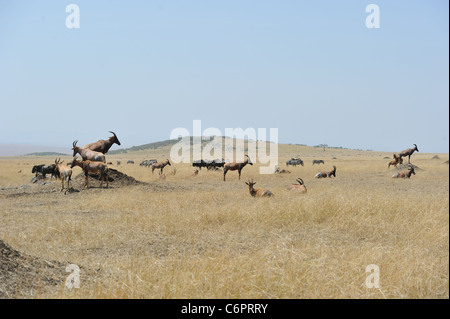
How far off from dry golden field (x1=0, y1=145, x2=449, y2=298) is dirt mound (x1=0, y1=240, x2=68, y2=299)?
0.13 feet

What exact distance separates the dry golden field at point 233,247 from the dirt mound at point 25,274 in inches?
1.5

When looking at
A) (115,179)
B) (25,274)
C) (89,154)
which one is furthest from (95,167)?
(25,274)

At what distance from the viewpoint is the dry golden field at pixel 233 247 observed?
4.81m

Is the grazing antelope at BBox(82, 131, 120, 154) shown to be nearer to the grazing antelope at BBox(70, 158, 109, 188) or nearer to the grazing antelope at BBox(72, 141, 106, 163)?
the grazing antelope at BBox(72, 141, 106, 163)

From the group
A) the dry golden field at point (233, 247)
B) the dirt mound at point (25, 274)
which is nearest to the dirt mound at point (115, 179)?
the dry golden field at point (233, 247)

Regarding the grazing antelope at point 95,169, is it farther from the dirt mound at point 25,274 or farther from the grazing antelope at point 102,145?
the dirt mound at point 25,274

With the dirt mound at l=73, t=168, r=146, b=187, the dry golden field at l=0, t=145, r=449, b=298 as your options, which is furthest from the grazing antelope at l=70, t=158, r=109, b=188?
the dry golden field at l=0, t=145, r=449, b=298

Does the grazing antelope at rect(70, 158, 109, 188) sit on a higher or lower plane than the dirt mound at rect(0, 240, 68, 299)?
higher

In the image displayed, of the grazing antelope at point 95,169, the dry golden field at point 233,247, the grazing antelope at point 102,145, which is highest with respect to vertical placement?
the grazing antelope at point 102,145

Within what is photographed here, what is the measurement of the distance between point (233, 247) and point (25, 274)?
11.5 feet

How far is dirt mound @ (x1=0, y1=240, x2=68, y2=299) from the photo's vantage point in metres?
4.99

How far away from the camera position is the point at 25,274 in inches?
217

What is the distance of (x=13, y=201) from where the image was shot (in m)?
15.6
